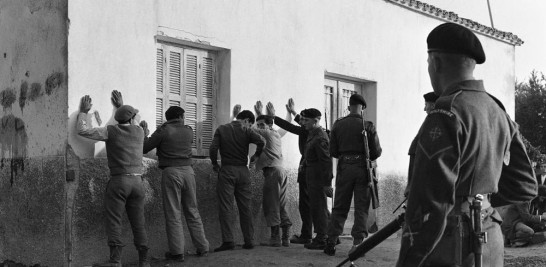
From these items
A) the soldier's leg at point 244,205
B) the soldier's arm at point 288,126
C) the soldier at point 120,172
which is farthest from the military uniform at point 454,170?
the soldier's arm at point 288,126

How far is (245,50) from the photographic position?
11.5 m

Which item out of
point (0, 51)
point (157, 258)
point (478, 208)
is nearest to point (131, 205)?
point (157, 258)

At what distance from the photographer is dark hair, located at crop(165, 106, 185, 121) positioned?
10016mm

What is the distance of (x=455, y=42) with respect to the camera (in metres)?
3.60

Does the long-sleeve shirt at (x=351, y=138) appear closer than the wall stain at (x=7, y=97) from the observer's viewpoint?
No

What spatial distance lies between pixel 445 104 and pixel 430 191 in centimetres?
41

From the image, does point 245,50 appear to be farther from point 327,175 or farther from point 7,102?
point 7,102

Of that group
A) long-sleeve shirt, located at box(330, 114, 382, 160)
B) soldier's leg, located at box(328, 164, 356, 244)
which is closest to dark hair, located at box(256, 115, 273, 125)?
long-sleeve shirt, located at box(330, 114, 382, 160)

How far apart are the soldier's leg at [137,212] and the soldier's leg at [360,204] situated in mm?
2624

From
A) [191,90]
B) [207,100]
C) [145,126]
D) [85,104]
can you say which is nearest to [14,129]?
[85,104]

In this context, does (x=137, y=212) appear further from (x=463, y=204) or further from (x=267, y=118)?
(x=463, y=204)

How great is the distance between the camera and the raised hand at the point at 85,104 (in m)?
9.30

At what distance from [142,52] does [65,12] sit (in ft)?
3.72

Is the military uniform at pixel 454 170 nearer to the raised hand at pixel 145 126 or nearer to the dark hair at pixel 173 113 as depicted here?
the dark hair at pixel 173 113
